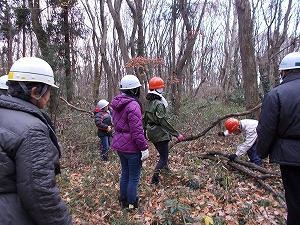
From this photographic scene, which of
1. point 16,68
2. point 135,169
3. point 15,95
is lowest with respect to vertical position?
point 135,169

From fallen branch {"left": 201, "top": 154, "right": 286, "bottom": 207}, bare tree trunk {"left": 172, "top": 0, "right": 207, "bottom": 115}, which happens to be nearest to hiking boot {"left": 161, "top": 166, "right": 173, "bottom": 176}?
fallen branch {"left": 201, "top": 154, "right": 286, "bottom": 207}

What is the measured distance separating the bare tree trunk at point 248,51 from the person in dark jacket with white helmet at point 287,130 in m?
4.79

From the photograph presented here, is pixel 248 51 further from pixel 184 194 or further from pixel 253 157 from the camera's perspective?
pixel 184 194

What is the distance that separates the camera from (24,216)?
1.75 metres

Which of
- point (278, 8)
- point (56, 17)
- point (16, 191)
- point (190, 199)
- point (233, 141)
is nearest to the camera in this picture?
point (16, 191)

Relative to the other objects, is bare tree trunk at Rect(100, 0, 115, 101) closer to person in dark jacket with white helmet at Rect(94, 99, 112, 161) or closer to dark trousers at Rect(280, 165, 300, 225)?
person in dark jacket with white helmet at Rect(94, 99, 112, 161)

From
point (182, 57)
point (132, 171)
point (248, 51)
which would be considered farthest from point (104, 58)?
point (132, 171)

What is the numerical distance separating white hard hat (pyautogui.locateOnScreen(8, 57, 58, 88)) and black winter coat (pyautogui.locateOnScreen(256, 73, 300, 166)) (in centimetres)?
224

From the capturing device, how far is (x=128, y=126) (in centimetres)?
415

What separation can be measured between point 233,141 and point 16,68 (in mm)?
7474

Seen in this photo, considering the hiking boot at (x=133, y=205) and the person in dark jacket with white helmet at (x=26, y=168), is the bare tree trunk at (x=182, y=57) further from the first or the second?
the person in dark jacket with white helmet at (x=26, y=168)

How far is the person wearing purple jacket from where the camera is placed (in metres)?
4.02

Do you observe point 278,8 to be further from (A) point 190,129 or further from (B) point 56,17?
(B) point 56,17

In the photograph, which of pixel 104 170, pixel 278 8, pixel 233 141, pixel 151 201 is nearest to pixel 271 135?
pixel 151 201
